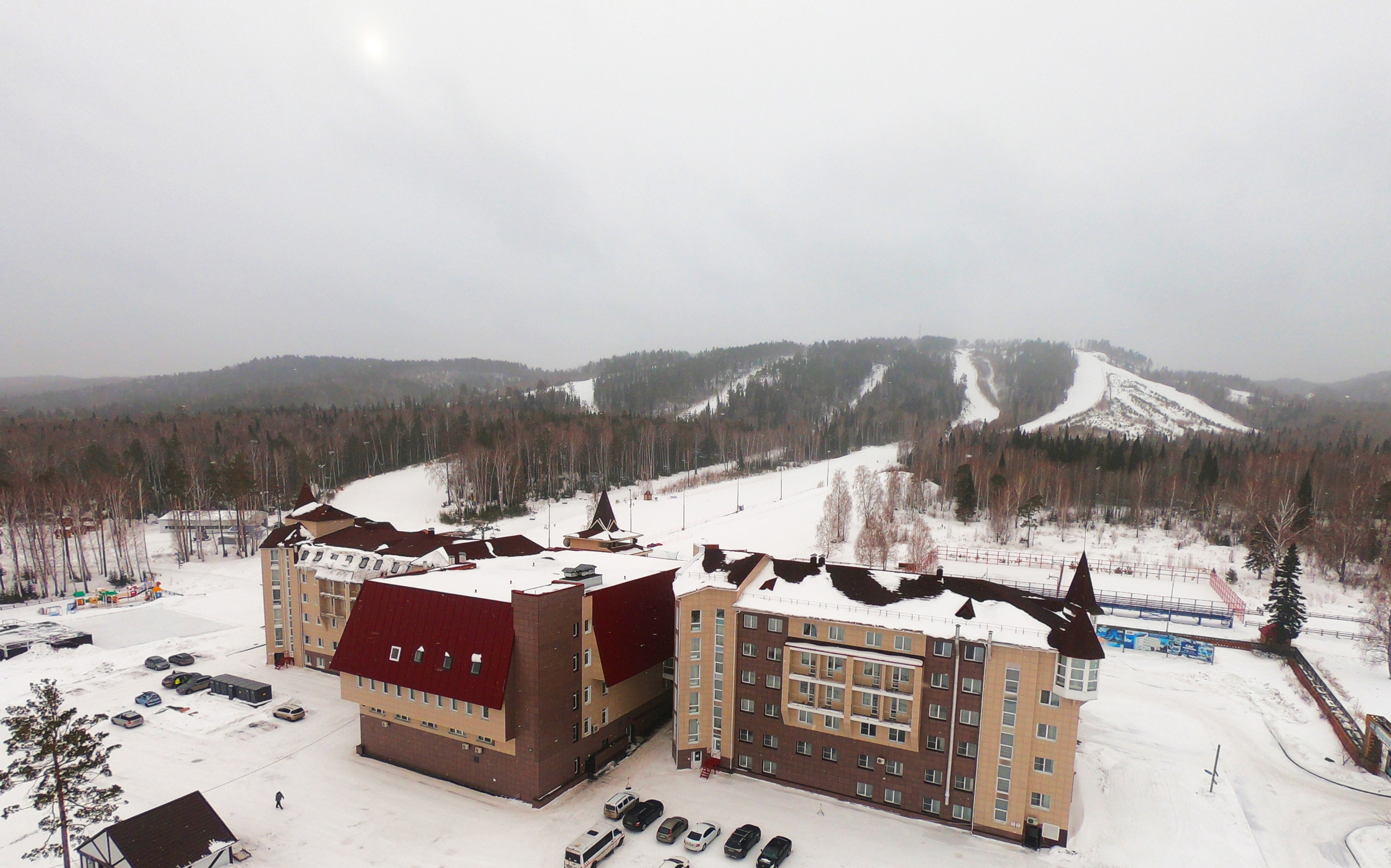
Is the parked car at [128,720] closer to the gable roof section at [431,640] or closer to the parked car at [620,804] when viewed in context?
the gable roof section at [431,640]

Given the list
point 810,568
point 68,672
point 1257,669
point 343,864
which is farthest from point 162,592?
point 1257,669

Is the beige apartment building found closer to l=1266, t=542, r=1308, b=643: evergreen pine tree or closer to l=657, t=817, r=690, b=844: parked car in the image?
l=657, t=817, r=690, b=844: parked car

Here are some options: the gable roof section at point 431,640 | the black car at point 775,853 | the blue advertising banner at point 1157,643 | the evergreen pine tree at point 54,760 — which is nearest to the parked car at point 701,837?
the black car at point 775,853

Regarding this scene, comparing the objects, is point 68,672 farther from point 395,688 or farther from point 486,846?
point 486,846

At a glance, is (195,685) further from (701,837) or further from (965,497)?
(965,497)

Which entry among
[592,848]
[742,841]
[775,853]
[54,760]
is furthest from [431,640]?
[775,853]
